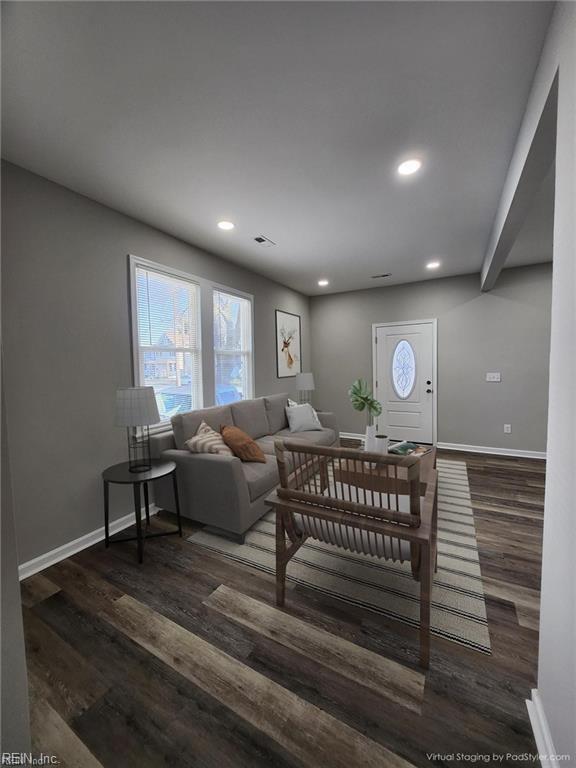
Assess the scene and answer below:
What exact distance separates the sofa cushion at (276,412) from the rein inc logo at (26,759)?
2.97 metres

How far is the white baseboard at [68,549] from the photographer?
6.43ft

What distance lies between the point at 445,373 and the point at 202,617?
178 inches

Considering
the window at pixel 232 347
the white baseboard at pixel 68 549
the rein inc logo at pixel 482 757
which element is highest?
the window at pixel 232 347

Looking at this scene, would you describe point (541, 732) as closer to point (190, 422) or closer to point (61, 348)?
point (190, 422)

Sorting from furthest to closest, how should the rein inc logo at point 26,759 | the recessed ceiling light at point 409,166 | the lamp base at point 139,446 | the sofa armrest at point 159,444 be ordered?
the sofa armrest at point 159,444
the lamp base at point 139,446
the recessed ceiling light at point 409,166
the rein inc logo at point 26,759

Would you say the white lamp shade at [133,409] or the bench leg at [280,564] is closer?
the bench leg at [280,564]

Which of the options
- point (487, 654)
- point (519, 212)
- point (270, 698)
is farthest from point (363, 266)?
point (270, 698)

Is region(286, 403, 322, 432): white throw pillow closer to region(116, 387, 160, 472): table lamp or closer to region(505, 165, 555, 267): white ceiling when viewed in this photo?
region(116, 387, 160, 472): table lamp

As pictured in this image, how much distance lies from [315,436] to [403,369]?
88.8 inches

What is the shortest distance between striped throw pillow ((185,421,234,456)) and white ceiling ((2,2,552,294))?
192cm

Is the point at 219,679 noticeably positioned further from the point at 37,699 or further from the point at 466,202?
the point at 466,202

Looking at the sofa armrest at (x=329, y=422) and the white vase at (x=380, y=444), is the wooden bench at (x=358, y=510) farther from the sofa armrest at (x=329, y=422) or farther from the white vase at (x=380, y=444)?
the sofa armrest at (x=329, y=422)

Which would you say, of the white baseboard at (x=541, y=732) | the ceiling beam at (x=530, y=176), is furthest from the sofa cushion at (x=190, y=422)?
the ceiling beam at (x=530, y=176)

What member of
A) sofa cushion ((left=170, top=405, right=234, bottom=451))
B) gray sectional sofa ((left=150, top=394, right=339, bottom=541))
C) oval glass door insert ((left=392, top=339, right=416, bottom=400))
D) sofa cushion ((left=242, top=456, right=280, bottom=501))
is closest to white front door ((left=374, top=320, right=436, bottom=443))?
oval glass door insert ((left=392, top=339, right=416, bottom=400))
